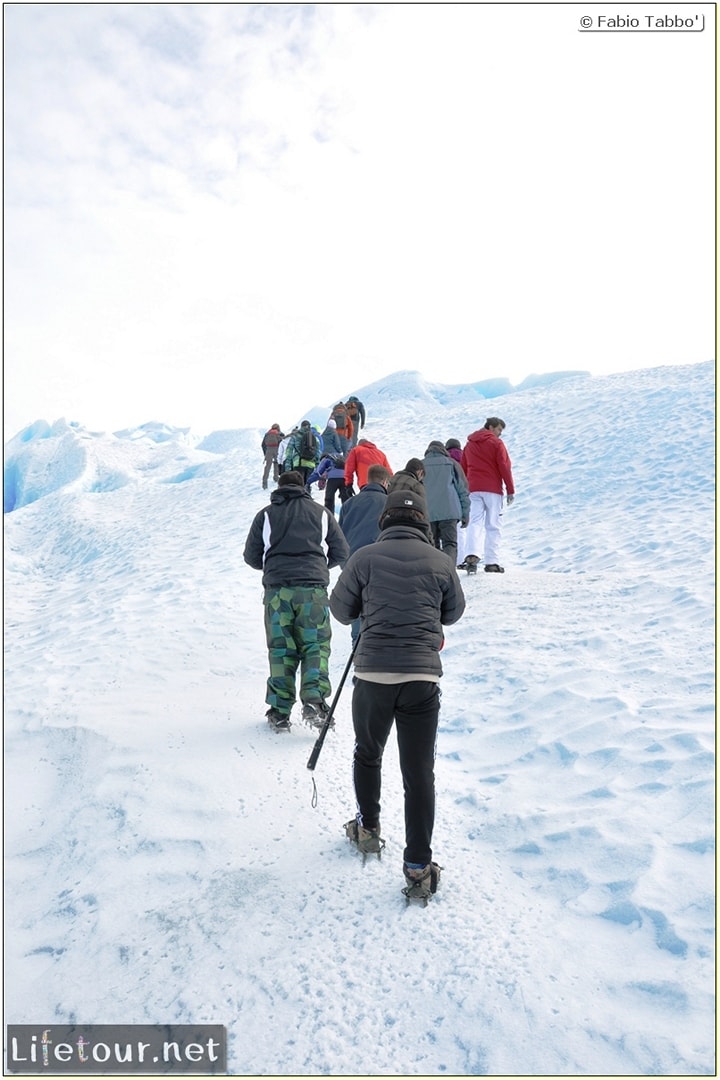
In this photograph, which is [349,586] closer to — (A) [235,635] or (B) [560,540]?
(A) [235,635]

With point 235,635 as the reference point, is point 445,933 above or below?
below

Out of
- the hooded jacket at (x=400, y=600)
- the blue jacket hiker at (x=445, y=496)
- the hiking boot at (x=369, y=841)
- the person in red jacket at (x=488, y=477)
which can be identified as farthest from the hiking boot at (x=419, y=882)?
the person in red jacket at (x=488, y=477)

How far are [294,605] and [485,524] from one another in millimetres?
4265

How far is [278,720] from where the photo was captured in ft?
14.5

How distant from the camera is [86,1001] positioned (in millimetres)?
2484

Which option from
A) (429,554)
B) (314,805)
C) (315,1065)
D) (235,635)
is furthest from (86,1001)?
(235,635)

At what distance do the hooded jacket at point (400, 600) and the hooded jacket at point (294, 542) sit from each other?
51.7 inches

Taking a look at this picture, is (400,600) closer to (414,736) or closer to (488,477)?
(414,736)

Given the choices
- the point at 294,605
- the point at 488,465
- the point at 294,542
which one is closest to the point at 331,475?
the point at 488,465

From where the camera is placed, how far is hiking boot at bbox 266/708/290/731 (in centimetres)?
441

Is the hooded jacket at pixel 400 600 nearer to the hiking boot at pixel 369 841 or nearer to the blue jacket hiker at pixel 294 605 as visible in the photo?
the hiking boot at pixel 369 841

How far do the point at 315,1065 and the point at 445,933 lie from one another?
0.71m

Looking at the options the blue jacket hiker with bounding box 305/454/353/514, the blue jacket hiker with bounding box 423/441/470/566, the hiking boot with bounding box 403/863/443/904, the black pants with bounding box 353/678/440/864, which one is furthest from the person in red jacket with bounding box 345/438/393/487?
the hiking boot with bounding box 403/863/443/904

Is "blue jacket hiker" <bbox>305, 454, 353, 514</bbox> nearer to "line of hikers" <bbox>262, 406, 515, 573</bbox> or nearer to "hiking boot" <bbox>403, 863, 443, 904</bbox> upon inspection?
"line of hikers" <bbox>262, 406, 515, 573</bbox>
